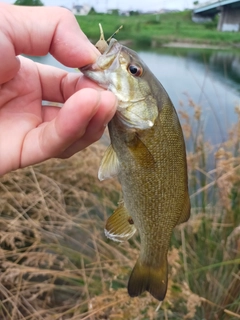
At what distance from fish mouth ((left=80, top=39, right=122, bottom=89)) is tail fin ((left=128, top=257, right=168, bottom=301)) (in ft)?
1.87

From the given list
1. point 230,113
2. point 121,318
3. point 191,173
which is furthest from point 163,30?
point 121,318

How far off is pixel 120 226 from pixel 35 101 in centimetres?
47

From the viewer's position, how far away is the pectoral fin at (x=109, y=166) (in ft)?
3.59

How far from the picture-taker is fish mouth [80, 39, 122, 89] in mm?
1014

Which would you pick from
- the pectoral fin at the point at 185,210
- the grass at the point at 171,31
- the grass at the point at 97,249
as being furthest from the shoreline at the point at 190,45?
the pectoral fin at the point at 185,210

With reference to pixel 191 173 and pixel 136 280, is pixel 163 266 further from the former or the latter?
pixel 191 173

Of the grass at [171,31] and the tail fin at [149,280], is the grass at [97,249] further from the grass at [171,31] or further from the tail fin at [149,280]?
the grass at [171,31]

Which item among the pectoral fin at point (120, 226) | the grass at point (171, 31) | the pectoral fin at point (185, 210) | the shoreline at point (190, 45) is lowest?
the shoreline at point (190, 45)

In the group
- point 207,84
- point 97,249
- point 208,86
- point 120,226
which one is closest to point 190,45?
point 207,84

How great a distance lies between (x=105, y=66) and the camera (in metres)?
1.02

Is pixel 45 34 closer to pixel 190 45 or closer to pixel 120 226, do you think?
pixel 120 226

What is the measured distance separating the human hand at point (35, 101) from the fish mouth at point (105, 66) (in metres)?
0.02

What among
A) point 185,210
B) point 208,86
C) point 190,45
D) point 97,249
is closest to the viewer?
point 185,210

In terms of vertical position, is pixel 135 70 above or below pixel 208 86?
above
